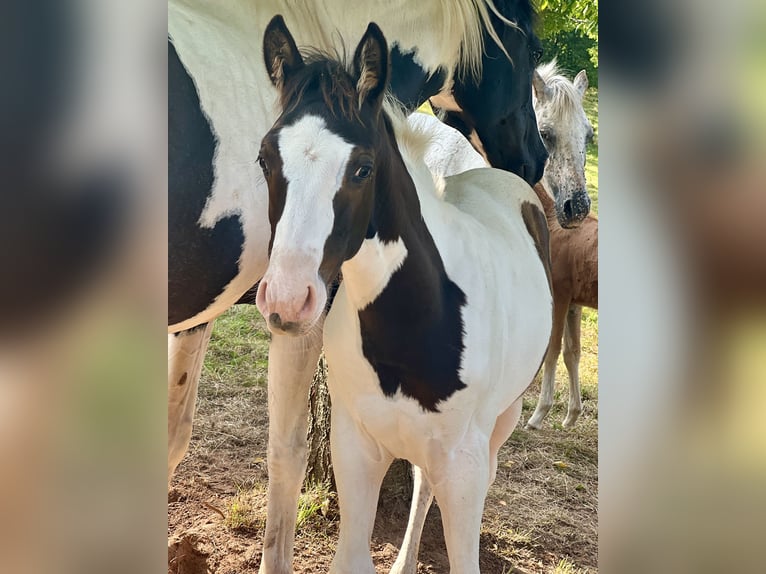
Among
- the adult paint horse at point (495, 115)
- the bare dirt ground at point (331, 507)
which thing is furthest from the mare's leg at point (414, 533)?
the adult paint horse at point (495, 115)

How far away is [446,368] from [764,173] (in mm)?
1030

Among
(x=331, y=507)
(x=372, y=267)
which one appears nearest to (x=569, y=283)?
(x=331, y=507)

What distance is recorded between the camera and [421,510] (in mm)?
2637

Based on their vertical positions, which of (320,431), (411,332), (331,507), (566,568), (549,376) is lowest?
(566,568)

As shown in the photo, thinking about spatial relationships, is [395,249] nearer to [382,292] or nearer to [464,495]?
[382,292]

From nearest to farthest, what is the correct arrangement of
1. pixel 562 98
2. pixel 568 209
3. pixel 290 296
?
pixel 290 296
pixel 568 209
pixel 562 98

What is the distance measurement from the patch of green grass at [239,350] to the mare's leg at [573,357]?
1939mm

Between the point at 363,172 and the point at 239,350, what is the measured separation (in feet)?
12.2

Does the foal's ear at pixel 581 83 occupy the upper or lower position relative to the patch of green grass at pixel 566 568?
upper

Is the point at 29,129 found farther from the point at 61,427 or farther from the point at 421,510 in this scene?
the point at 421,510

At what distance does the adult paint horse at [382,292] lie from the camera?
1.46 m

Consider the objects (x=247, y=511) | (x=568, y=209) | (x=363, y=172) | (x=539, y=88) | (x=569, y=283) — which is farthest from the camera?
(x=569, y=283)

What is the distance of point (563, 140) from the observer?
3727 mm

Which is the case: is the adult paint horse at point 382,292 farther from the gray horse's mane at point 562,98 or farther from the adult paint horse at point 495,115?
the gray horse's mane at point 562,98
